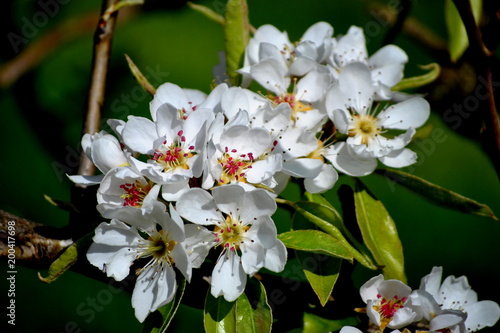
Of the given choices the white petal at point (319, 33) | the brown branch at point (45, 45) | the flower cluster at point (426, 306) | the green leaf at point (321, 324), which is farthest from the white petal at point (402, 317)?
the brown branch at point (45, 45)

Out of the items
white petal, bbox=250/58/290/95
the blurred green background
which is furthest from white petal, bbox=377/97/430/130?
the blurred green background

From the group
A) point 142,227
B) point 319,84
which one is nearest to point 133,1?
point 319,84

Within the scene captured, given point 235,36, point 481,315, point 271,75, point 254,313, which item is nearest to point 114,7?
point 235,36

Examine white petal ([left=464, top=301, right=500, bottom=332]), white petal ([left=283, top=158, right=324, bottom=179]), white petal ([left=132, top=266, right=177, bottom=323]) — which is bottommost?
white petal ([left=464, top=301, right=500, bottom=332])

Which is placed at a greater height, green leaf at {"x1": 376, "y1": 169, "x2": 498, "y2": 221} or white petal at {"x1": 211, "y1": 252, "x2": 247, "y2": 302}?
white petal at {"x1": 211, "y1": 252, "x2": 247, "y2": 302}

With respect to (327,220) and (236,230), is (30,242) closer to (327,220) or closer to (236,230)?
(236,230)

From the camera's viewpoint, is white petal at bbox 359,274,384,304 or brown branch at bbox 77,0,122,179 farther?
brown branch at bbox 77,0,122,179

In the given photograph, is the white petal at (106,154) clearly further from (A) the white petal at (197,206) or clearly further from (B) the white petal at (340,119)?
(B) the white petal at (340,119)

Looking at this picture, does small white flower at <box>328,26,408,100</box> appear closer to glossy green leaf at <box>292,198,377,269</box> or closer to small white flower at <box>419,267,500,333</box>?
glossy green leaf at <box>292,198,377,269</box>
